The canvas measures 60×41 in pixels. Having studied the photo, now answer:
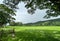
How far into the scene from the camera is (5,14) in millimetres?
17703

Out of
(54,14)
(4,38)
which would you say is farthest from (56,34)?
(4,38)

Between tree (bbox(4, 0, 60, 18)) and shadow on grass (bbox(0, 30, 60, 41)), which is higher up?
tree (bbox(4, 0, 60, 18))

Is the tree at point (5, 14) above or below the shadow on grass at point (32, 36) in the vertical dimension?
above

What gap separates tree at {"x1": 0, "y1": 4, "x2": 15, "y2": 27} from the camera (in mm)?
17297

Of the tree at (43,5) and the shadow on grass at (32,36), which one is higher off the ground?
the tree at (43,5)

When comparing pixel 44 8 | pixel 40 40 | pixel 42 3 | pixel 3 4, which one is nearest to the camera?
pixel 40 40

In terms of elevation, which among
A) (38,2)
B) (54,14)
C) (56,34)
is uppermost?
(38,2)

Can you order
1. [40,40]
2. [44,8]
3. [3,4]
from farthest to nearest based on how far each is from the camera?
[44,8], [3,4], [40,40]

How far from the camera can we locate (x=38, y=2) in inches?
745

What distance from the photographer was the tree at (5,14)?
56.7 ft

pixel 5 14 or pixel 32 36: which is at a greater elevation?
pixel 5 14

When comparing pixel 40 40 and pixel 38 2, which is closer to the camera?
pixel 40 40

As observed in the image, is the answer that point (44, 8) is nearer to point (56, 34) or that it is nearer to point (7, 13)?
point (56, 34)

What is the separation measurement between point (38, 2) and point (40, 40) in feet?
12.0
